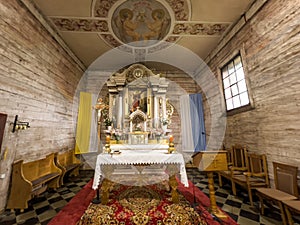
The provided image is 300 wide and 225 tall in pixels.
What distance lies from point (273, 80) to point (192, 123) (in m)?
3.82

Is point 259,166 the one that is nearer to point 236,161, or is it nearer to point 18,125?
point 236,161

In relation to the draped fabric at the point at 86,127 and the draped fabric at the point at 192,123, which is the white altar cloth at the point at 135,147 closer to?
the draped fabric at the point at 86,127

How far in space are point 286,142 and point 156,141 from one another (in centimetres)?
297

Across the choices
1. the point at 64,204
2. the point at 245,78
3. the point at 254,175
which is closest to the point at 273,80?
the point at 245,78

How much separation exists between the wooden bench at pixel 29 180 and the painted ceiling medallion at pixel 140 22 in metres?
4.37

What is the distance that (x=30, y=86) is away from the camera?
3537 millimetres

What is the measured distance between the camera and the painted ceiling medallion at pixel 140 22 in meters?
3.90

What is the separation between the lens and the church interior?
2611 millimetres

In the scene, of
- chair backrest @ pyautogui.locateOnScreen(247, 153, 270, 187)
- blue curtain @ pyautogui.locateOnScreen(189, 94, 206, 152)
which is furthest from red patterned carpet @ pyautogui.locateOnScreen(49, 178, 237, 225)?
blue curtain @ pyautogui.locateOnScreen(189, 94, 206, 152)

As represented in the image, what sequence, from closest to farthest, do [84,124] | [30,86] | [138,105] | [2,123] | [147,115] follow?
[2,123] < [30,86] < [147,115] < [138,105] < [84,124]

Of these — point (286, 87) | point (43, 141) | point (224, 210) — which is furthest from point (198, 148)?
point (43, 141)

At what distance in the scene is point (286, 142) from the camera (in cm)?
279

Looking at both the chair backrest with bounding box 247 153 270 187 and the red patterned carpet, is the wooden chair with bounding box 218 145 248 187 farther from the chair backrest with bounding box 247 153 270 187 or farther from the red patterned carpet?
the red patterned carpet

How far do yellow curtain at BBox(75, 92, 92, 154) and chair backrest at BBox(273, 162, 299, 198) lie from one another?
6.06 meters
